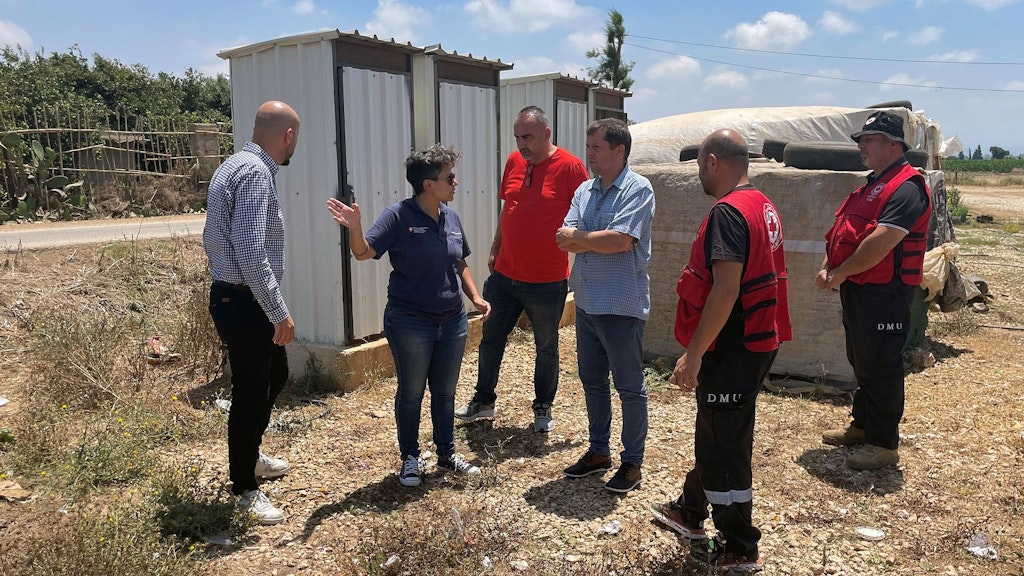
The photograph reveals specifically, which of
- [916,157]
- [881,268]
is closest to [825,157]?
[916,157]

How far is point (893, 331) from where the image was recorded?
4012 mm

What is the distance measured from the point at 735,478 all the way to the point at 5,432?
436 cm

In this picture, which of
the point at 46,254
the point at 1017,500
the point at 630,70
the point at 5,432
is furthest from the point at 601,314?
the point at 630,70

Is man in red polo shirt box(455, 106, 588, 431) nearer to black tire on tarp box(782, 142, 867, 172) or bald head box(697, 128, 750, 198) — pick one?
bald head box(697, 128, 750, 198)

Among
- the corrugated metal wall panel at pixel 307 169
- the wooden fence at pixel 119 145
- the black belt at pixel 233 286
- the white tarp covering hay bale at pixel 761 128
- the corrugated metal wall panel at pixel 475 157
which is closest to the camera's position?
the black belt at pixel 233 286

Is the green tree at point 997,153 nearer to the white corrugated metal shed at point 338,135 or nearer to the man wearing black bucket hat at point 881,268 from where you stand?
the man wearing black bucket hat at point 881,268

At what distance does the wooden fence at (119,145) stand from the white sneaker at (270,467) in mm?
14007

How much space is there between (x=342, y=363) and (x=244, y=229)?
2.51 m

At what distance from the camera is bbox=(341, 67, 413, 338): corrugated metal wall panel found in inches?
212

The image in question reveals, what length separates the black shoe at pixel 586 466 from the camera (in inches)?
158

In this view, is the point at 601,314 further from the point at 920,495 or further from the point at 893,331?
the point at 920,495

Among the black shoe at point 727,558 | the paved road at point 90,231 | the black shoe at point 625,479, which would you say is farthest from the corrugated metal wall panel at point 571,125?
the paved road at point 90,231

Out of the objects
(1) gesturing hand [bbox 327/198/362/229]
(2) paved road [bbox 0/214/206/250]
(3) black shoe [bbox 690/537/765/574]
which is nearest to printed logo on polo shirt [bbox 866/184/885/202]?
(3) black shoe [bbox 690/537/765/574]

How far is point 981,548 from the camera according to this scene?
326cm
